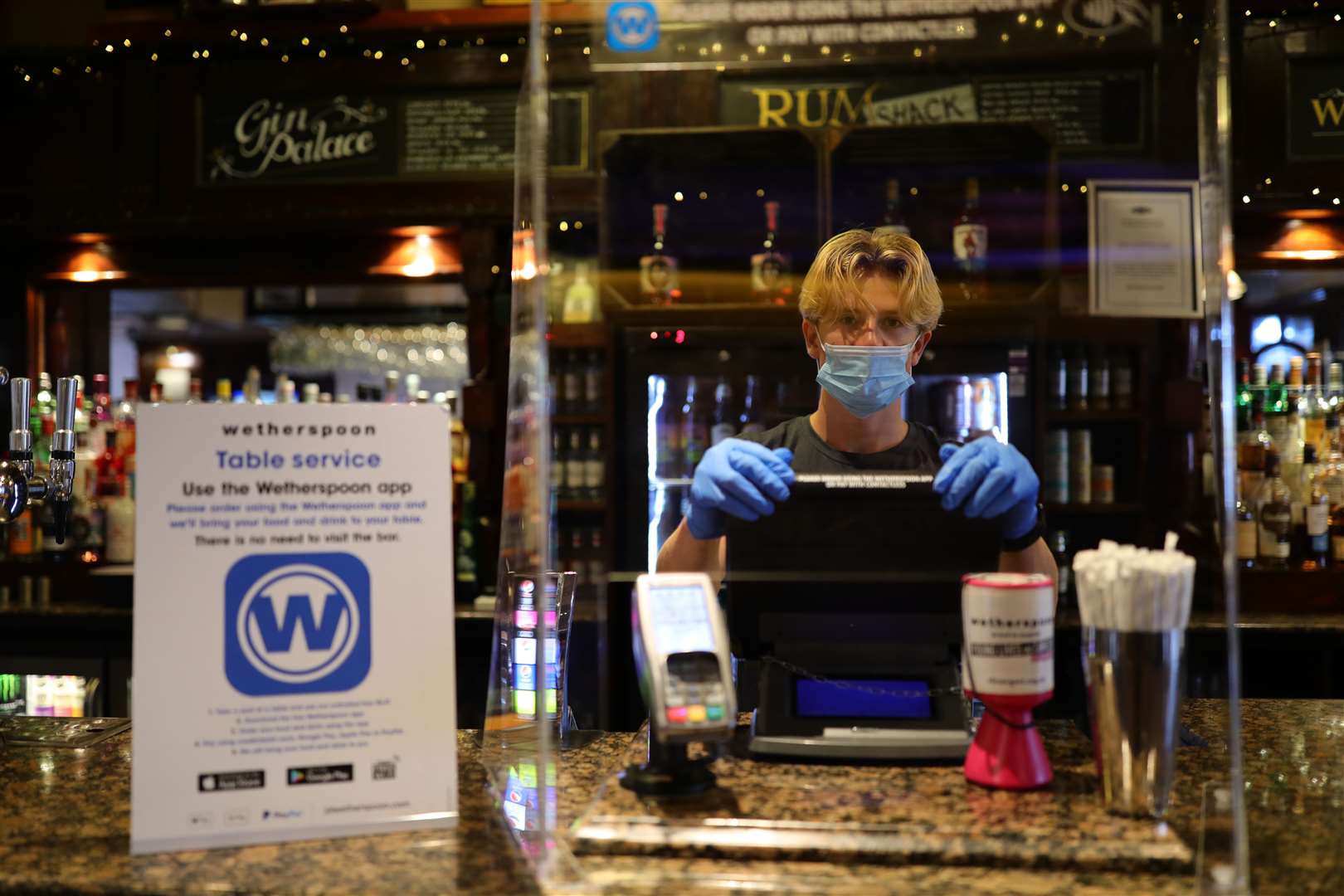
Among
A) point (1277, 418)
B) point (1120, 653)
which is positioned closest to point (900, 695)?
point (1120, 653)

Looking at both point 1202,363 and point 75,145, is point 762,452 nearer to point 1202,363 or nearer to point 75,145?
point 1202,363

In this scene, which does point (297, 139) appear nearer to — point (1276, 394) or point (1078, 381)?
point (1078, 381)

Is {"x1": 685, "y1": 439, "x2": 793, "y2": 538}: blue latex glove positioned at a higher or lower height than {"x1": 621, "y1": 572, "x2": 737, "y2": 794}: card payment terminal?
higher

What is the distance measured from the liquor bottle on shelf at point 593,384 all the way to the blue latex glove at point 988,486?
2.01 ft

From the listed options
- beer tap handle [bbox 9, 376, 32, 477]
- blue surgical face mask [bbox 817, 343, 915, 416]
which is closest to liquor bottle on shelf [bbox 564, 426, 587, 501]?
blue surgical face mask [bbox 817, 343, 915, 416]

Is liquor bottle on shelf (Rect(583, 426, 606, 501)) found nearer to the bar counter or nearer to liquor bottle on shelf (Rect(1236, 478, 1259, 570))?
the bar counter

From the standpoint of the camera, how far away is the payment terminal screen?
122cm

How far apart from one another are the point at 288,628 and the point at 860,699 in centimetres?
65

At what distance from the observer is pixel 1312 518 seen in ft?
10.5

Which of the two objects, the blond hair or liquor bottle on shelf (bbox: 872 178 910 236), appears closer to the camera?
the blond hair

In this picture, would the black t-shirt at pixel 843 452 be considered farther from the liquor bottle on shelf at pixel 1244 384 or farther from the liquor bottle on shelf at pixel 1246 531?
the liquor bottle on shelf at pixel 1244 384

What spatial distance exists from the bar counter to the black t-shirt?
386mm

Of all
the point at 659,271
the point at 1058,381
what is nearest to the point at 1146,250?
the point at 1058,381

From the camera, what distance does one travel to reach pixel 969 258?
216 centimetres
